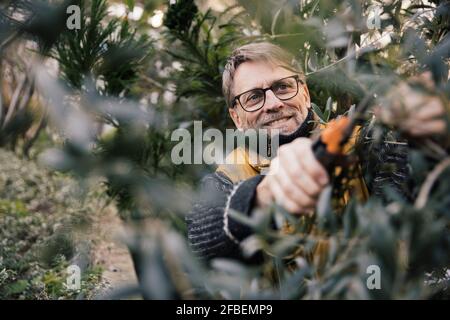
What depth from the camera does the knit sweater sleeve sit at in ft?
2.61

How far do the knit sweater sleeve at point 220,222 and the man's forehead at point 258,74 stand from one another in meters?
0.29

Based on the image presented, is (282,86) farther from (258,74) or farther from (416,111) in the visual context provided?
(416,111)

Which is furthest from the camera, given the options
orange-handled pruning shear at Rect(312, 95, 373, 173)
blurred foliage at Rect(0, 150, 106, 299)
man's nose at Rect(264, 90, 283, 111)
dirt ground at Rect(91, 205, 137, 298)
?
dirt ground at Rect(91, 205, 137, 298)

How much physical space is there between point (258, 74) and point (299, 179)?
0.63 m

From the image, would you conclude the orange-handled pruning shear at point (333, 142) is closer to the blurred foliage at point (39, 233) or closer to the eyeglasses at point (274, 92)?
the blurred foliage at point (39, 233)

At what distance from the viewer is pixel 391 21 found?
3.76ft

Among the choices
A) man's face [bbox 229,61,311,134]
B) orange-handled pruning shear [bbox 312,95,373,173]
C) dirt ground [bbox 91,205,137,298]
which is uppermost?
man's face [bbox 229,61,311,134]

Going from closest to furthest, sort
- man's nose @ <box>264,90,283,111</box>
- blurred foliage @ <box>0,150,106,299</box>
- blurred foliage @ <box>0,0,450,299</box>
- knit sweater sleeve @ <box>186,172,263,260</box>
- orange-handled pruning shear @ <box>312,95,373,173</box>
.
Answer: blurred foliage @ <box>0,0,450,299</box> < orange-handled pruning shear @ <box>312,95,373,173</box> < knit sweater sleeve @ <box>186,172,263,260</box> < man's nose @ <box>264,90,283,111</box> < blurred foliage @ <box>0,150,106,299</box>

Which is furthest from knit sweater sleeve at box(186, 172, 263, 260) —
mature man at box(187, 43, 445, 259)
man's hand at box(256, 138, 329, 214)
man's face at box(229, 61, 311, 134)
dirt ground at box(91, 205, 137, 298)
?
dirt ground at box(91, 205, 137, 298)

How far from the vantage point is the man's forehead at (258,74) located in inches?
47.9

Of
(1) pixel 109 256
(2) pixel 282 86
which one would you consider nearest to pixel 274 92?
(2) pixel 282 86

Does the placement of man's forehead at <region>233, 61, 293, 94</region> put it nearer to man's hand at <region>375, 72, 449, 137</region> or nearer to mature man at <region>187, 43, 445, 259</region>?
mature man at <region>187, 43, 445, 259</region>

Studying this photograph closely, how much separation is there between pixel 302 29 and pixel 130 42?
2.90ft

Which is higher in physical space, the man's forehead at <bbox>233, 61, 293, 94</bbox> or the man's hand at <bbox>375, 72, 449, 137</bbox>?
the man's forehead at <bbox>233, 61, 293, 94</bbox>
